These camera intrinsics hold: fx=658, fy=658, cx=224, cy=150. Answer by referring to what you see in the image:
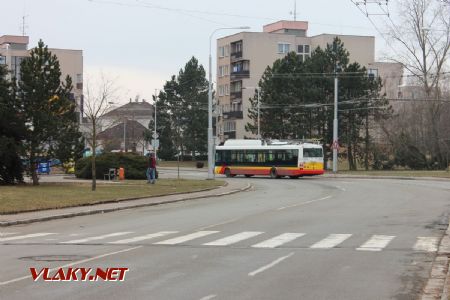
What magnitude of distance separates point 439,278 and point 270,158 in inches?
1704

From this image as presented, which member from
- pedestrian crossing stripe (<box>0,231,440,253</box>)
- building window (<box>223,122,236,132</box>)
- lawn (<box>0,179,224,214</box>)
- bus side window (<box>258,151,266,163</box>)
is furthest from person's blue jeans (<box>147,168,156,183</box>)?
building window (<box>223,122,236,132</box>)

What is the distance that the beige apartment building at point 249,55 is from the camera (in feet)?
329

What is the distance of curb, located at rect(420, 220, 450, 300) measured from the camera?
8.49 meters

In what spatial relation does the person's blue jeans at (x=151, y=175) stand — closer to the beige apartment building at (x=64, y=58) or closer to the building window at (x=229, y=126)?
the building window at (x=229, y=126)

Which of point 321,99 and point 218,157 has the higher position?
point 321,99

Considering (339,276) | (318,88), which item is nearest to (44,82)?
(339,276)

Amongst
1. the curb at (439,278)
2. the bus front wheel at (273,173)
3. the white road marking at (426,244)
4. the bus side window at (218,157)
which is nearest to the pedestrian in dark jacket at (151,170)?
the bus front wheel at (273,173)

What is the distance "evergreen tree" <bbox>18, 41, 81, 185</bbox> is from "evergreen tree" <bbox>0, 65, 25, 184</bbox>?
1.38 feet

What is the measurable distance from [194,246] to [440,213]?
10932mm

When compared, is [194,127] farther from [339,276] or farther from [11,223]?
[339,276]

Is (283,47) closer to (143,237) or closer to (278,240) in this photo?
(143,237)

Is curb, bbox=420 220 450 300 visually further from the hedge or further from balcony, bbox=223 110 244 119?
balcony, bbox=223 110 244 119

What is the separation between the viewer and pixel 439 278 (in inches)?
383

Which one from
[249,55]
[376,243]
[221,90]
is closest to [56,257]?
[376,243]
